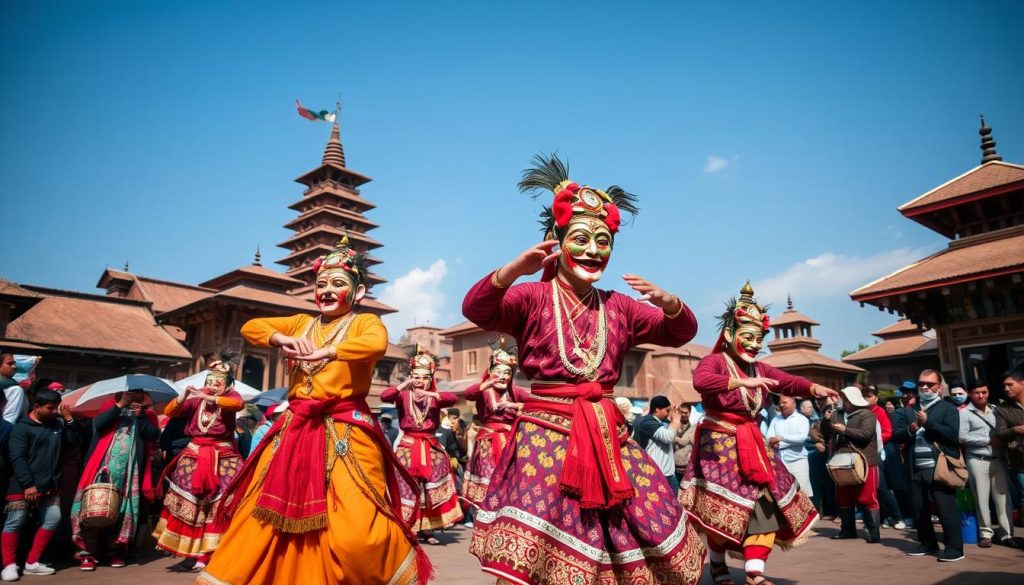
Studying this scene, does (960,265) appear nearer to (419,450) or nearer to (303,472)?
(419,450)

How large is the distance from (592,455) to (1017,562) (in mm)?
6041

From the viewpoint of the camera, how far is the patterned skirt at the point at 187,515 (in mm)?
6566

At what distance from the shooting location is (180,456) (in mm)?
6961

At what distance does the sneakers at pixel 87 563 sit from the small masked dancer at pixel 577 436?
5578 millimetres

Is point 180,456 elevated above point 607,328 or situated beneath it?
situated beneath

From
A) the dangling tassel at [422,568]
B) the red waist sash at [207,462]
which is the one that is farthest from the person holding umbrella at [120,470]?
Result: the dangling tassel at [422,568]

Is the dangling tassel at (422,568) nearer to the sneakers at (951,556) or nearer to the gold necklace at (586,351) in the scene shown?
the gold necklace at (586,351)

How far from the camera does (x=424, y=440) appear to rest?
836 cm

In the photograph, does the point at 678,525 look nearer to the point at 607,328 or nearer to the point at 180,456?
the point at 607,328

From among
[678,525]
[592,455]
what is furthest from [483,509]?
[678,525]

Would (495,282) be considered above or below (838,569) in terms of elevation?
above

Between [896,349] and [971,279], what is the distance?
18.3m

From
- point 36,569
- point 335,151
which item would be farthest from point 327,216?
point 36,569

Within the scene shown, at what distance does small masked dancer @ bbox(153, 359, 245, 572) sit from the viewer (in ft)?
21.7
